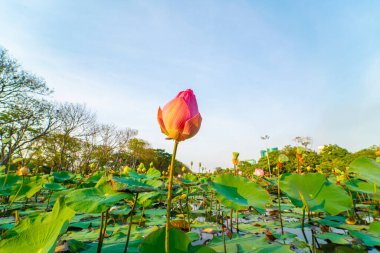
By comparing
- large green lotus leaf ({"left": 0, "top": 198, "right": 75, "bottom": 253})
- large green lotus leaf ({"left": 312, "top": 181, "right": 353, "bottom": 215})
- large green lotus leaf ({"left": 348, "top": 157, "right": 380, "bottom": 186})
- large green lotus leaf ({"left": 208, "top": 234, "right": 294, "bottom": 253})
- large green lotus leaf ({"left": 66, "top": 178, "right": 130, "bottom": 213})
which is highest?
large green lotus leaf ({"left": 348, "top": 157, "right": 380, "bottom": 186})

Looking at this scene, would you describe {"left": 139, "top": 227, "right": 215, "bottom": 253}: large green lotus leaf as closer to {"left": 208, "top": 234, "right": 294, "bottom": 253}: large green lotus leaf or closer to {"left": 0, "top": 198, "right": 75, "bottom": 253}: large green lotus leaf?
{"left": 0, "top": 198, "right": 75, "bottom": 253}: large green lotus leaf

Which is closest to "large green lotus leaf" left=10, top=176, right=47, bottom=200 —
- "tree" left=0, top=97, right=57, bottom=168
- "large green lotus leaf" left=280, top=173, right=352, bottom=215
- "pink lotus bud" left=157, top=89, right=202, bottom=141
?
"pink lotus bud" left=157, top=89, right=202, bottom=141

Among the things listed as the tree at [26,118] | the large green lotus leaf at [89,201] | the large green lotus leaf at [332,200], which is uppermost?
the tree at [26,118]

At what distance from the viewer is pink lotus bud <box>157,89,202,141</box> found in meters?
0.64

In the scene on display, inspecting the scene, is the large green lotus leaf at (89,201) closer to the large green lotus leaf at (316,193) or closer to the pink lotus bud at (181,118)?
the pink lotus bud at (181,118)

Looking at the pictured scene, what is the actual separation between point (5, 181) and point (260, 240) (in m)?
2.15

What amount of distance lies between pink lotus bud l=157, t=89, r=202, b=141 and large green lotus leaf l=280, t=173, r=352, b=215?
0.91 meters

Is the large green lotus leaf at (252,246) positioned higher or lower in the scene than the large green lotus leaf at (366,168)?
lower

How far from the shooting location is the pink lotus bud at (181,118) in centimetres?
64

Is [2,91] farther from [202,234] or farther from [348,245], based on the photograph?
[348,245]

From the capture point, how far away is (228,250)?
0.97 metres

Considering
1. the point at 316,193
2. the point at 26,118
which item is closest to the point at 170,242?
the point at 316,193

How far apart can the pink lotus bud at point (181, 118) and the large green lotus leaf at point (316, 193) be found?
910 mm

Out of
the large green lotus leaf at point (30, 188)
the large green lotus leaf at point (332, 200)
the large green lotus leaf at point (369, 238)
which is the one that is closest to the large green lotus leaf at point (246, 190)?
the large green lotus leaf at point (332, 200)
